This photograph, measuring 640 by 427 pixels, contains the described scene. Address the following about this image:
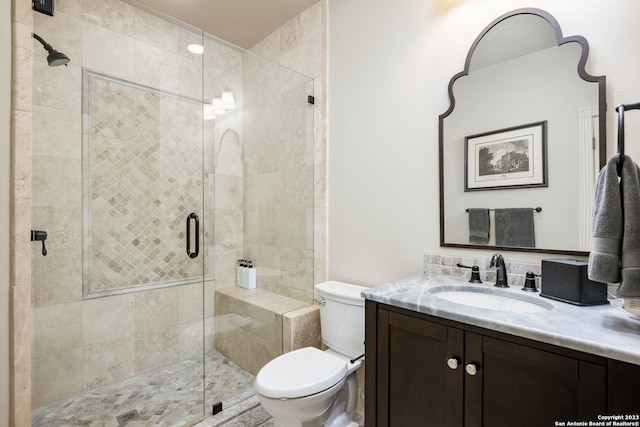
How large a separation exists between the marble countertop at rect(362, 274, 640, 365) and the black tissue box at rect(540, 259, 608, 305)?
3cm

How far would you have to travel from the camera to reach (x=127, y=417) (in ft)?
5.81

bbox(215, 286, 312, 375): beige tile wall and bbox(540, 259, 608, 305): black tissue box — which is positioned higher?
bbox(540, 259, 608, 305): black tissue box

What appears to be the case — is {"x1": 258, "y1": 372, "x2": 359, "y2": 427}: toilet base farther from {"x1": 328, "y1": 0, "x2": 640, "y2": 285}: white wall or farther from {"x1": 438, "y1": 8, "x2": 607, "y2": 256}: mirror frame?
{"x1": 438, "y1": 8, "x2": 607, "y2": 256}: mirror frame

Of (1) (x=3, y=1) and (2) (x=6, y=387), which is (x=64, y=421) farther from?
(1) (x=3, y=1)

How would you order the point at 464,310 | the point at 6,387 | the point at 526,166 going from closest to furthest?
the point at 464,310
the point at 6,387
the point at 526,166

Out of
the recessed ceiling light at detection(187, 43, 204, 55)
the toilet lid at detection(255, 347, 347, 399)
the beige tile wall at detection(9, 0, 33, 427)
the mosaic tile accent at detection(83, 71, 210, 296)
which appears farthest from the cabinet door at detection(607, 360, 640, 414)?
the recessed ceiling light at detection(187, 43, 204, 55)

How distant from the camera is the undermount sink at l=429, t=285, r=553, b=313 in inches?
45.7

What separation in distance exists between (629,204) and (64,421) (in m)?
2.69

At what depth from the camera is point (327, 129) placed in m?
2.17

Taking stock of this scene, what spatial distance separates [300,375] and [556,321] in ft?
3.46

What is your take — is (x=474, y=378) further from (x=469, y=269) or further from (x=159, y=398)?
(x=159, y=398)

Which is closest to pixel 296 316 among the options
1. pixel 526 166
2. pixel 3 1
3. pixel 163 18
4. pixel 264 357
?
pixel 264 357

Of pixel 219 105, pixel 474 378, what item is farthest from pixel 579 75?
pixel 219 105

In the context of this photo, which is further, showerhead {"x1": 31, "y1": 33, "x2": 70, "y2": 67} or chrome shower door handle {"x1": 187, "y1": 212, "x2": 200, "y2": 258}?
chrome shower door handle {"x1": 187, "y1": 212, "x2": 200, "y2": 258}
